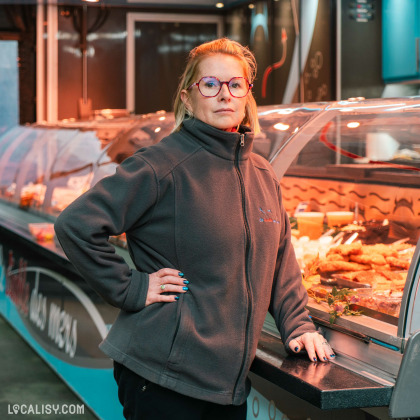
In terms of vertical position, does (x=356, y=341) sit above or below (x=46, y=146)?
below

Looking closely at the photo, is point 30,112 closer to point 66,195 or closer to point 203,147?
point 66,195

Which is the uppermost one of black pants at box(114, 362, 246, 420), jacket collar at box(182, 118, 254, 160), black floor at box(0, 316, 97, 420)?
jacket collar at box(182, 118, 254, 160)

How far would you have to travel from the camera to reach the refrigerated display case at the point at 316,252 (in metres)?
1.77

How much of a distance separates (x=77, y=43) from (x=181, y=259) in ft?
25.0

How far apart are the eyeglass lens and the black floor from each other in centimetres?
220

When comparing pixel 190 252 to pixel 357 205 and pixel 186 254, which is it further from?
Answer: pixel 357 205

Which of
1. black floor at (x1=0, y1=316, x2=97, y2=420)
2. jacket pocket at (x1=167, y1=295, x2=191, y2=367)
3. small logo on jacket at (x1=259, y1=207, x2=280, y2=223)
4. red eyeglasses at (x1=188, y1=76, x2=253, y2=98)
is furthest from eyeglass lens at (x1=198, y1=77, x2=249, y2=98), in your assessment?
black floor at (x1=0, y1=316, x2=97, y2=420)

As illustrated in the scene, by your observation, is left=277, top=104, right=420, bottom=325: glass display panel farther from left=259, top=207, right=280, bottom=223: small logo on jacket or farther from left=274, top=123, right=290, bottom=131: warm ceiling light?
left=259, top=207, right=280, bottom=223: small logo on jacket

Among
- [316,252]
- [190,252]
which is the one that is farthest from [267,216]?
[316,252]

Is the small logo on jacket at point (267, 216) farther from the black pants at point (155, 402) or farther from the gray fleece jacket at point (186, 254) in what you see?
the black pants at point (155, 402)

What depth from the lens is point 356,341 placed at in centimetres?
190

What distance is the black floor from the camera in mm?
3551

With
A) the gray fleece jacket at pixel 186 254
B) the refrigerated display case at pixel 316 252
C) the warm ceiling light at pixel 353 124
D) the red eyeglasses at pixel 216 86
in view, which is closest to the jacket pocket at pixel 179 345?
the gray fleece jacket at pixel 186 254

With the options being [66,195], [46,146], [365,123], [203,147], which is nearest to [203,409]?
[203,147]
